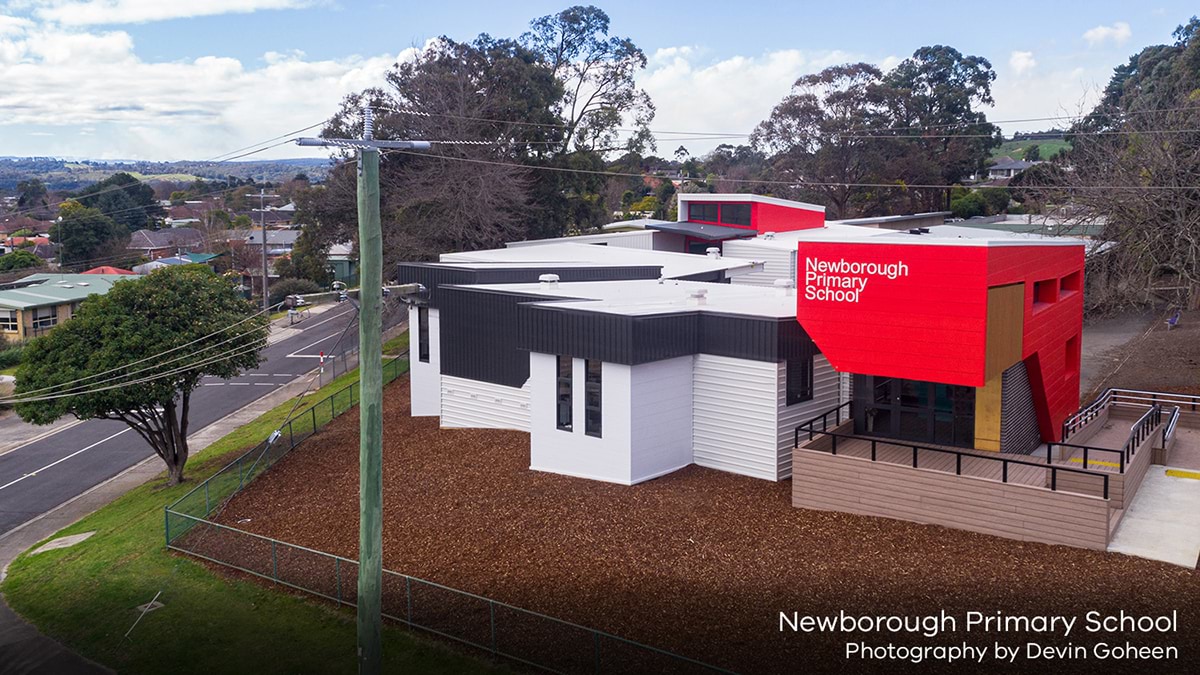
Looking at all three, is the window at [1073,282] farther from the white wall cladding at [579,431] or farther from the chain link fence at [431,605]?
the chain link fence at [431,605]

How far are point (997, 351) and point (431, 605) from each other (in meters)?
10.9

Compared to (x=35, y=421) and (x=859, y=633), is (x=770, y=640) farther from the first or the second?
(x=35, y=421)

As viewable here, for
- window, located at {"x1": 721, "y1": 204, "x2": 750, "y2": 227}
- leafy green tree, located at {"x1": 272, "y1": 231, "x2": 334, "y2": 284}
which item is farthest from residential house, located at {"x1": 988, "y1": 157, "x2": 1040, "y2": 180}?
window, located at {"x1": 721, "y1": 204, "x2": 750, "y2": 227}

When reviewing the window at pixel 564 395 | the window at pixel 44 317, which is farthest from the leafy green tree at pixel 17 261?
the window at pixel 564 395

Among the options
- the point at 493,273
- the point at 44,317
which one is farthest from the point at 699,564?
the point at 44,317

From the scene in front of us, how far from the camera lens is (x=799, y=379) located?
838 inches

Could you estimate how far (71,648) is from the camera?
703 inches

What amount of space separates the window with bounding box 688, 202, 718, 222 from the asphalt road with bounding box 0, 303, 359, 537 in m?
18.7

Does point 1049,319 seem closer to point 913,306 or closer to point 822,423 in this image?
point 913,306

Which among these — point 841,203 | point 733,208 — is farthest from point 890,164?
point 733,208

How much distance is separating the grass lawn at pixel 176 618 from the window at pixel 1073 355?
16.0 metres

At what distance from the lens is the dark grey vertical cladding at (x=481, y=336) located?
2570cm

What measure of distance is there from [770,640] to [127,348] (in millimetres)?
20000

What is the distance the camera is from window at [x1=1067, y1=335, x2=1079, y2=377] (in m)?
23.7
